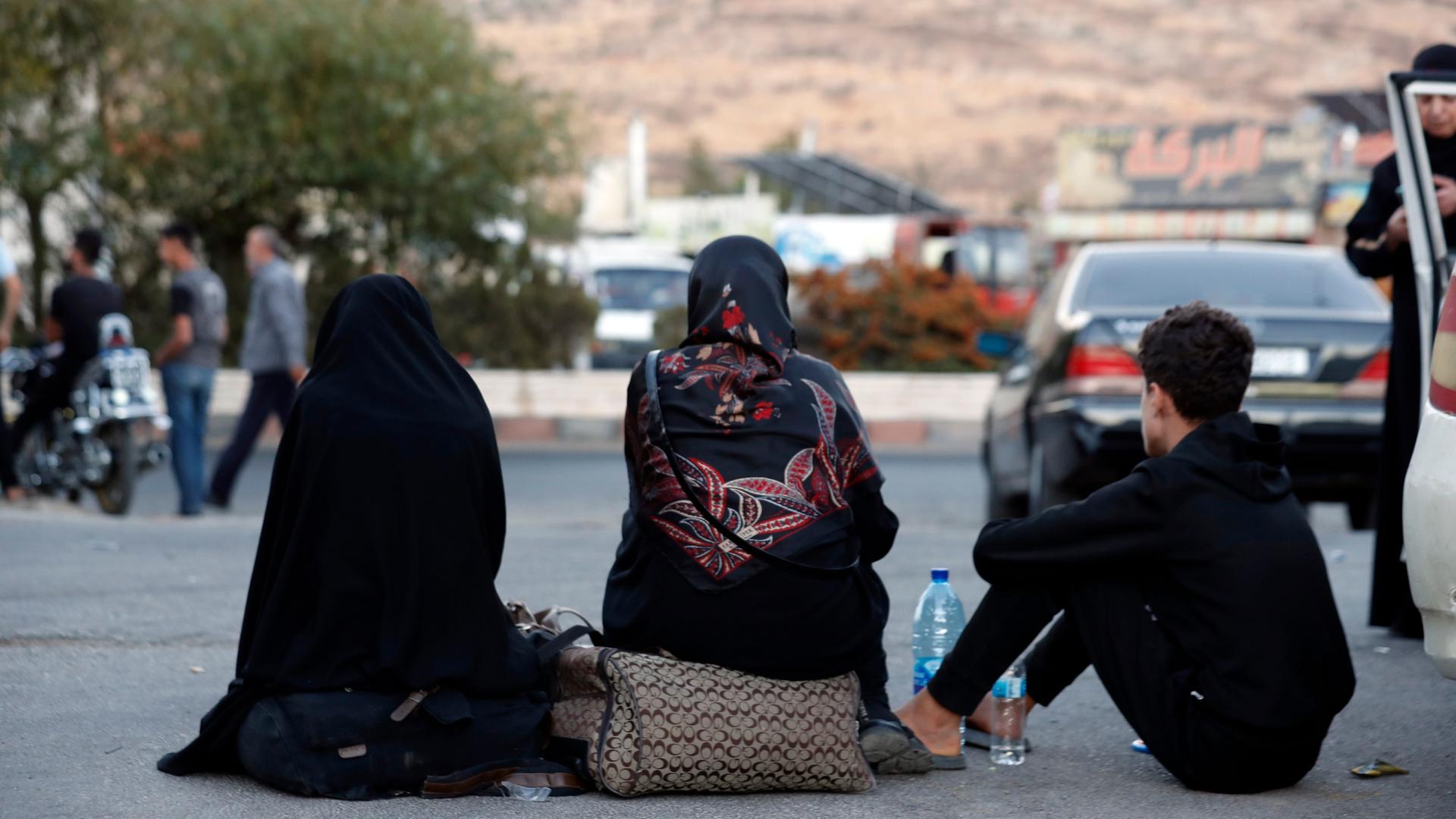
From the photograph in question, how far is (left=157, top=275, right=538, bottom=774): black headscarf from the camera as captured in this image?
157 inches

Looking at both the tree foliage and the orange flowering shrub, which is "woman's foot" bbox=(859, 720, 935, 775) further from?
the orange flowering shrub

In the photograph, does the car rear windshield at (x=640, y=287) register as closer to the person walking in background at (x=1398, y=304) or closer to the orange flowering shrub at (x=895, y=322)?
the orange flowering shrub at (x=895, y=322)

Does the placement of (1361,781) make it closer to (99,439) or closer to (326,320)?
(326,320)

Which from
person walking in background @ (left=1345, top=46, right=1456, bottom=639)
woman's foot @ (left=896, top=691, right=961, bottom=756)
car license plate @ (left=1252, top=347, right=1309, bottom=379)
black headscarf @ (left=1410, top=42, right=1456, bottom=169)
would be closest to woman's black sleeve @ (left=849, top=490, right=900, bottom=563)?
woman's foot @ (left=896, top=691, right=961, bottom=756)

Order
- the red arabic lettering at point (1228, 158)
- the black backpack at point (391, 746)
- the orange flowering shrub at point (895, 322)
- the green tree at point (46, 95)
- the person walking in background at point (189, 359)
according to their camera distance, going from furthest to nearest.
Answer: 1. the red arabic lettering at point (1228, 158)
2. the orange flowering shrub at point (895, 322)
3. the green tree at point (46, 95)
4. the person walking in background at point (189, 359)
5. the black backpack at point (391, 746)

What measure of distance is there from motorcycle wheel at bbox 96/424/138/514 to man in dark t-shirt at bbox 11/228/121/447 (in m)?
0.44

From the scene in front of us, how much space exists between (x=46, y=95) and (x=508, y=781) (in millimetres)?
15236

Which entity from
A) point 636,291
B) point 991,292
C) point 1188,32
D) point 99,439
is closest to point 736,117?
point 1188,32

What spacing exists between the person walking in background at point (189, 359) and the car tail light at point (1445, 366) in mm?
7984

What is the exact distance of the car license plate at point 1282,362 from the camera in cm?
820

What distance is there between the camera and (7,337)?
10.3 meters

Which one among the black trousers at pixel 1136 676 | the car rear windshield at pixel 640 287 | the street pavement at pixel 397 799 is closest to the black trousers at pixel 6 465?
the street pavement at pixel 397 799

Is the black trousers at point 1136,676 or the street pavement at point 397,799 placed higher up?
the black trousers at point 1136,676

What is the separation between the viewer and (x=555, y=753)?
417 cm
